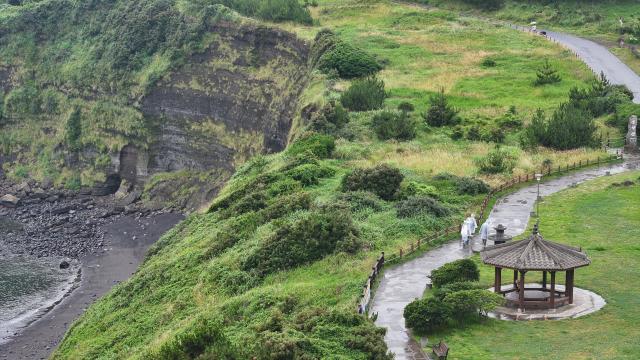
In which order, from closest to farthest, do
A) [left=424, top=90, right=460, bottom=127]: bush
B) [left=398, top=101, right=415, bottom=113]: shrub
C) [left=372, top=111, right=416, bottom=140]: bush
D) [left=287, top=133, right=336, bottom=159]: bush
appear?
[left=287, top=133, right=336, bottom=159]: bush
[left=372, top=111, right=416, bottom=140]: bush
[left=424, top=90, right=460, bottom=127]: bush
[left=398, top=101, right=415, bottom=113]: shrub

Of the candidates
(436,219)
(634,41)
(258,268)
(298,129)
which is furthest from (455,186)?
(634,41)

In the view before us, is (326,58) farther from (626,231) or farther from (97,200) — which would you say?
(626,231)

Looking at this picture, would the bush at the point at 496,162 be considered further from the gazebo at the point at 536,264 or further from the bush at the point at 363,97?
the gazebo at the point at 536,264

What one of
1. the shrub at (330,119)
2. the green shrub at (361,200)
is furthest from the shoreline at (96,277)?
the green shrub at (361,200)

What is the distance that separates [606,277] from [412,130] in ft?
91.1

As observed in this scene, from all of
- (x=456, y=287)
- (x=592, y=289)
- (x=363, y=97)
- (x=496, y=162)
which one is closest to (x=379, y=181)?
(x=496, y=162)

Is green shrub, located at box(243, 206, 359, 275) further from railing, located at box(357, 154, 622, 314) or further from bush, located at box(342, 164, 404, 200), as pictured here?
bush, located at box(342, 164, 404, 200)

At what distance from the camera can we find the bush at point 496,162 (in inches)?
2110

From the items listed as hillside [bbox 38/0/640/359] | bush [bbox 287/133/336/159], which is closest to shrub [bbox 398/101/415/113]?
hillside [bbox 38/0/640/359]

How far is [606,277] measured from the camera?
119 ft

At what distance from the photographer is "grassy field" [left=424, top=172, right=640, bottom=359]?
2938 cm

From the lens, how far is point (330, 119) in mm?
65125

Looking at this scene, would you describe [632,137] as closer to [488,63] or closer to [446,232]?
[446,232]

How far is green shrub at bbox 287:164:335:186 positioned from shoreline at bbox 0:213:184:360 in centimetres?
1999
